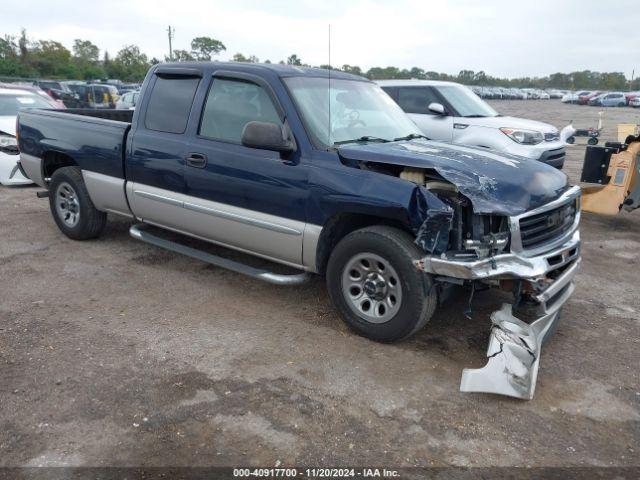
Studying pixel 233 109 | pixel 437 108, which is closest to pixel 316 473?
pixel 233 109

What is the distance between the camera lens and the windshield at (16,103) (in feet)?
32.8

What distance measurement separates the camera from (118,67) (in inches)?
2707

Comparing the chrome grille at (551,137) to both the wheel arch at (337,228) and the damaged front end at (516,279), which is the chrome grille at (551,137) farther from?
the wheel arch at (337,228)

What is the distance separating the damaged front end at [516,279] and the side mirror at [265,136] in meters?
1.39

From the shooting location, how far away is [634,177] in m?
6.97

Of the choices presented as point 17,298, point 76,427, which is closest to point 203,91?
point 17,298

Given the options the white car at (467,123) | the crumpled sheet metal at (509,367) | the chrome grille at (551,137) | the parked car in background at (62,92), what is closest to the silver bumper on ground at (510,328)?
the crumpled sheet metal at (509,367)

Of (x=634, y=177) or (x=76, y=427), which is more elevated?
(x=634, y=177)

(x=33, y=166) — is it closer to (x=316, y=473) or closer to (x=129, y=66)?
(x=316, y=473)

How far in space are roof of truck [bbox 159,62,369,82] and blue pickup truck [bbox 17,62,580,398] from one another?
2cm

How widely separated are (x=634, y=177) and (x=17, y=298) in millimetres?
7082

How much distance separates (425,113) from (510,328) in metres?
6.67

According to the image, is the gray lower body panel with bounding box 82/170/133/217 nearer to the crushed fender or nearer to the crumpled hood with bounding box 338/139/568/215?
the crumpled hood with bounding box 338/139/568/215

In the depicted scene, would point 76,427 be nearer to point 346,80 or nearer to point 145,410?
point 145,410
